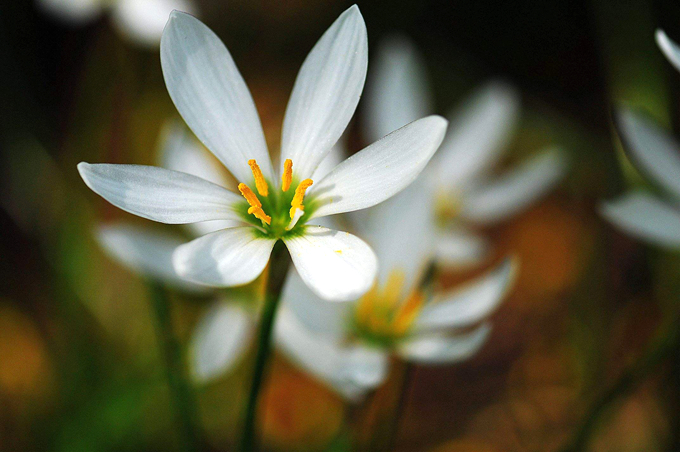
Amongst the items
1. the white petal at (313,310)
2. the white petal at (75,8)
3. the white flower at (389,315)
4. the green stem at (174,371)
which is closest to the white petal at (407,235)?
the white flower at (389,315)

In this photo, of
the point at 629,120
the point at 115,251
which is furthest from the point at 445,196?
the point at 115,251

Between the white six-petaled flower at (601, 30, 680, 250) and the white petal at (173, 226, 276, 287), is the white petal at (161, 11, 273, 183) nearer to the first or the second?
the white petal at (173, 226, 276, 287)

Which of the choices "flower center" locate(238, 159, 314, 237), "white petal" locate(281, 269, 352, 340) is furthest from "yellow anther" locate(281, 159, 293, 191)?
"white petal" locate(281, 269, 352, 340)

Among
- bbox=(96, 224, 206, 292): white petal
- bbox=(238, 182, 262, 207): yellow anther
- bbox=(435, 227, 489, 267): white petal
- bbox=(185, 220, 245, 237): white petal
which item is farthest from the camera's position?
bbox=(435, 227, 489, 267): white petal

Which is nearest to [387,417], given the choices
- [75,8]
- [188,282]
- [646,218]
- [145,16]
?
[188,282]

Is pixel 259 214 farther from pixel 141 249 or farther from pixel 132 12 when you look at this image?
pixel 132 12
